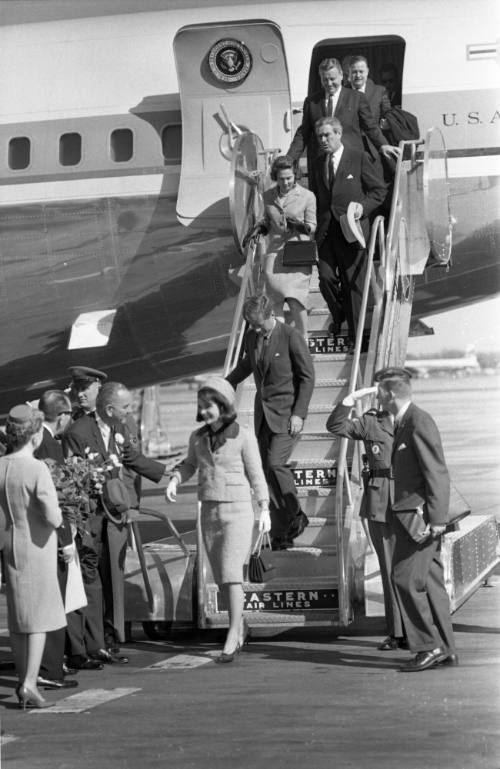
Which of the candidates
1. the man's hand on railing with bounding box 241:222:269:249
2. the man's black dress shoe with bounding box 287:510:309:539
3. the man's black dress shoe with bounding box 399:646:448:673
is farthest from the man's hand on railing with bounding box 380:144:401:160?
the man's black dress shoe with bounding box 399:646:448:673

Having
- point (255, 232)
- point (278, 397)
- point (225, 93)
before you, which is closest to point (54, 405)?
point (278, 397)

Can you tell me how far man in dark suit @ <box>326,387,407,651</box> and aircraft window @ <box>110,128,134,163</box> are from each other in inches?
212

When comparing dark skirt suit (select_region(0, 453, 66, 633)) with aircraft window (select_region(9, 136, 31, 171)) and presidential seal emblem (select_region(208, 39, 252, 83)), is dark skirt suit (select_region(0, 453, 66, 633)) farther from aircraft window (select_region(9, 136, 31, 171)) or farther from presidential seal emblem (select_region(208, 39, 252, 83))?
aircraft window (select_region(9, 136, 31, 171))

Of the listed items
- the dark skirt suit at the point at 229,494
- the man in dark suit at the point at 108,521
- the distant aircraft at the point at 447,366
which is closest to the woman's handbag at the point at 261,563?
the dark skirt suit at the point at 229,494

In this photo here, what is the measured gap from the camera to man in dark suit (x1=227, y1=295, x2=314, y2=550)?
924 centimetres

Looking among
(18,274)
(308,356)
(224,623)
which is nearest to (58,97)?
(18,274)

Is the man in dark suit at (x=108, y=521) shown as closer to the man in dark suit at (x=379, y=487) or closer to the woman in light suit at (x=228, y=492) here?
the woman in light suit at (x=228, y=492)

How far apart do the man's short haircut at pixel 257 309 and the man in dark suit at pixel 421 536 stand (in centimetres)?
159

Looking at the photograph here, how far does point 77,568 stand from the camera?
820 centimetres

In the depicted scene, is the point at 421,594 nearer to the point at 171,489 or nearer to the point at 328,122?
the point at 171,489

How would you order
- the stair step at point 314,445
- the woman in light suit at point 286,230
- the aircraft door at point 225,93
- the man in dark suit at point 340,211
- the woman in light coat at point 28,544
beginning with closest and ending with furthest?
the woman in light coat at point 28,544, the stair step at point 314,445, the woman in light suit at point 286,230, the man in dark suit at point 340,211, the aircraft door at point 225,93

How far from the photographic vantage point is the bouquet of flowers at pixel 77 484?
27.2 feet

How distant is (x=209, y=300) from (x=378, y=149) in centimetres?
308

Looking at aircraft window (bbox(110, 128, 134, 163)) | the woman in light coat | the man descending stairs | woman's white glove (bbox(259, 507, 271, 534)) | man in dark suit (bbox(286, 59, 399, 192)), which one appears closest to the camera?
the woman in light coat
